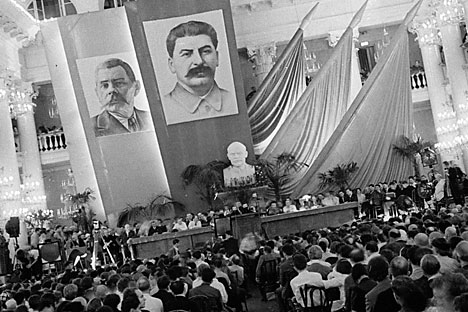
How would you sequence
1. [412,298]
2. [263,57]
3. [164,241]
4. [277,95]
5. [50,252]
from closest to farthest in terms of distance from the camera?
[412,298]
[164,241]
[50,252]
[277,95]
[263,57]

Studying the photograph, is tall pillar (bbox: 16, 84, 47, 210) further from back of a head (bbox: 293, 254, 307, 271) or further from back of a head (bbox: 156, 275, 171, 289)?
back of a head (bbox: 293, 254, 307, 271)

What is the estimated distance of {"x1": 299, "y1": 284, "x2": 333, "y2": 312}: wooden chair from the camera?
676cm

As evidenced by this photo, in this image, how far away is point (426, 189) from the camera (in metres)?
19.8

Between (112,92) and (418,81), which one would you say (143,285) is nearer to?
(112,92)

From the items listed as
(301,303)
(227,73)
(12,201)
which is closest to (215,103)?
(227,73)

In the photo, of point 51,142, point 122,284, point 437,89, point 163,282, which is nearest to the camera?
point 163,282

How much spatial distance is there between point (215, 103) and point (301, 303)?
17327mm

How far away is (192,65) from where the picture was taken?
2345 centimetres

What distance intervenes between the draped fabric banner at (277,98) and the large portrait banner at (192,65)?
5.09ft

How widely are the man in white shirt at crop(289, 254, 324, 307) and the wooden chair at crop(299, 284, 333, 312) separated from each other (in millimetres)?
13

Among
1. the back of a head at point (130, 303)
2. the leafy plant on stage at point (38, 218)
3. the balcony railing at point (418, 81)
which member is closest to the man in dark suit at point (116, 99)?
the leafy plant on stage at point (38, 218)

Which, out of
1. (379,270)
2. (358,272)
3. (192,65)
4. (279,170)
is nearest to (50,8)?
(192,65)

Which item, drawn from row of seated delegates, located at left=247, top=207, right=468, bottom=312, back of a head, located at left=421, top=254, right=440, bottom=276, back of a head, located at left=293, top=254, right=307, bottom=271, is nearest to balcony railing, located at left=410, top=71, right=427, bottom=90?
row of seated delegates, located at left=247, top=207, right=468, bottom=312

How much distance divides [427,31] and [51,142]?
14951 millimetres
